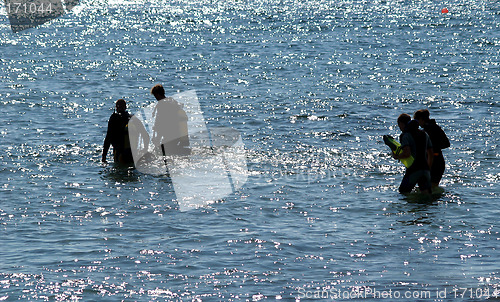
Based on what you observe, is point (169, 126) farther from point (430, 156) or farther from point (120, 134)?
point (430, 156)

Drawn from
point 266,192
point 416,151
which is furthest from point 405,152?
point 266,192

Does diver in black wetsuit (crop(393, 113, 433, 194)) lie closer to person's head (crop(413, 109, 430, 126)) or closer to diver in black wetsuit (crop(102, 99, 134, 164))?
person's head (crop(413, 109, 430, 126))

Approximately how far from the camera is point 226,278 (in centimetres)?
1089

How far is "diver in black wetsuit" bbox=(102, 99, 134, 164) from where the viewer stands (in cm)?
1733

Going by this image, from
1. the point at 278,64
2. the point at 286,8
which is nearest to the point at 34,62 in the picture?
the point at 278,64

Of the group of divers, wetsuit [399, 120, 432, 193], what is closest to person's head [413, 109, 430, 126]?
the group of divers

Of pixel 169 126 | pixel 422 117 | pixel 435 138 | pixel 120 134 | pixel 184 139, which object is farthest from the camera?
pixel 184 139

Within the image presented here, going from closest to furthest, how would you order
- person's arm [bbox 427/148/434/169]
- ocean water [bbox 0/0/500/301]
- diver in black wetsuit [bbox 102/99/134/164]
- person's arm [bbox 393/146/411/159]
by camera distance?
ocean water [bbox 0/0/500/301], person's arm [bbox 393/146/411/159], person's arm [bbox 427/148/434/169], diver in black wetsuit [bbox 102/99/134/164]

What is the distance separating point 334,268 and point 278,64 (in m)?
27.7

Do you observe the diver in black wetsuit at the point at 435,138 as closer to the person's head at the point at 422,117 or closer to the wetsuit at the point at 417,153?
the person's head at the point at 422,117

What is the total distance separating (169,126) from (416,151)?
665 centimetres

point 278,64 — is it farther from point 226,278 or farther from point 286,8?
point 286,8

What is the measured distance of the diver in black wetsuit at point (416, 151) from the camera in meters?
14.4

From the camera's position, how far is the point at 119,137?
17.5m
